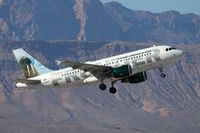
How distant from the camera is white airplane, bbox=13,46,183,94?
436 feet

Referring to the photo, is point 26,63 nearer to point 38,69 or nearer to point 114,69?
point 38,69

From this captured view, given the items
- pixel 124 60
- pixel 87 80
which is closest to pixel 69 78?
pixel 87 80

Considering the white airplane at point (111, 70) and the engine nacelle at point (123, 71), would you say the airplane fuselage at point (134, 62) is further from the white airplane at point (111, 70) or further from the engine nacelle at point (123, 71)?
the engine nacelle at point (123, 71)

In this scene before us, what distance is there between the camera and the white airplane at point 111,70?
436 ft

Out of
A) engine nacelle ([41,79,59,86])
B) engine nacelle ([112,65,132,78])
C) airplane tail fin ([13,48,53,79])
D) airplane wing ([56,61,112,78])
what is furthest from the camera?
airplane tail fin ([13,48,53,79])

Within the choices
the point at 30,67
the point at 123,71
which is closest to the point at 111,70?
the point at 123,71

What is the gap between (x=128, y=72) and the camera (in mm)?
132375

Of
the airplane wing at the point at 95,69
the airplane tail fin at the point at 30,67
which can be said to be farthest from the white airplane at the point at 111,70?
the airplane tail fin at the point at 30,67

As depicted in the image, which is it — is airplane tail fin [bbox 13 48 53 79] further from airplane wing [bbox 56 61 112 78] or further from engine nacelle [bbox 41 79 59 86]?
airplane wing [bbox 56 61 112 78]

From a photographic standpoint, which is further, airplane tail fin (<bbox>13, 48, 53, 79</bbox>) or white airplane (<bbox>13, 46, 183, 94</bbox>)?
airplane tail fin (<bbox>13, 48, 53, 79</bbox>)

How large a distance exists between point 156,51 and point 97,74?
12.1m

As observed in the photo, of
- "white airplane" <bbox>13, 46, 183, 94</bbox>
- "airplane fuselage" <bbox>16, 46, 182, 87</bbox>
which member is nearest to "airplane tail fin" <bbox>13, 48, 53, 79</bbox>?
"white airplane" <bbox>13, 46, 183, 94</bbox>

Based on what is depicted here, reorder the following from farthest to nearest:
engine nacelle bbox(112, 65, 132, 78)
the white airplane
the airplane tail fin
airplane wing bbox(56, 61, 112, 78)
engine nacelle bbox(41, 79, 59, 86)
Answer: the airplane tail fin → engine nacelle bbox(41, 79, 59, 86) → airplane wing bbox(56, 61, 112, 78) → the white airplane → engine nacelle bbox(112, 65, 132, 78)

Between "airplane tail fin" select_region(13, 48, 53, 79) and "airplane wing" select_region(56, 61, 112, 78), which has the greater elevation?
"airplane tail fin" select_region(13, 48, 53, 79)
